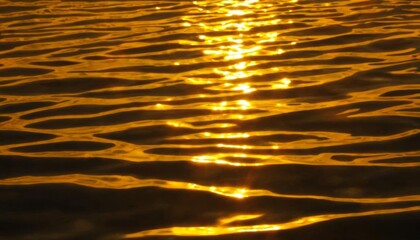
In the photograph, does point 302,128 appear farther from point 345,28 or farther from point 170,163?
point 345,28

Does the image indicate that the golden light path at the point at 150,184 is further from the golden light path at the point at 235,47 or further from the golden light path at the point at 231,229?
the golden light path at the point at 235,47

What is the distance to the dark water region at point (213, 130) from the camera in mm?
5609

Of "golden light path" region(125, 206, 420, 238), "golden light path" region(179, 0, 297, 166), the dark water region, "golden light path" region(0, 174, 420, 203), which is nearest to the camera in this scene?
"golden light path" region(125, 206, 420, 238)

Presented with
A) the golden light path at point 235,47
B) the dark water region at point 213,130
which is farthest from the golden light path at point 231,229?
the golden light path at point 235,47

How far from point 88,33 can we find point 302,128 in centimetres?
611

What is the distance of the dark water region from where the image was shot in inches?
221

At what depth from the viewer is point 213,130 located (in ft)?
25.3

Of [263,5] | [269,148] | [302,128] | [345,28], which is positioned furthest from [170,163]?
[263,5]

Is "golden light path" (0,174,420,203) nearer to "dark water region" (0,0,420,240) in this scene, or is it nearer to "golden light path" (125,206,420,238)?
"dark water region" (0,0,420,240)

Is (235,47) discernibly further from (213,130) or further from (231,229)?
(231,229)

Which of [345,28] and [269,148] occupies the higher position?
[269,148]

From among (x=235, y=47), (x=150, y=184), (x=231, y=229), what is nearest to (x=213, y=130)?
(x=150, y=184)

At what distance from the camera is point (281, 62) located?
1059 centimetres

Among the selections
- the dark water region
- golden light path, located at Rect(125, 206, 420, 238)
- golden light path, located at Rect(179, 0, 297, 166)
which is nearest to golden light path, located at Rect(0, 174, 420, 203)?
the dark water region
